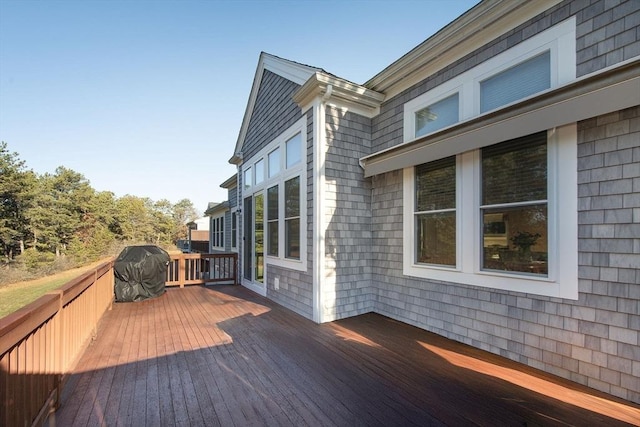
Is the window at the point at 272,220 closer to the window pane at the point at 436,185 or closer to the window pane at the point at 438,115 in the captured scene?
the window pane at the point at 436,185

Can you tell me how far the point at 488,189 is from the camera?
10.7 feet

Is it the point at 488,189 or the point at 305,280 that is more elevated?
the point at 488,189

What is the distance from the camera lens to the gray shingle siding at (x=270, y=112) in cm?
539

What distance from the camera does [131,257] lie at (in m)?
5.90

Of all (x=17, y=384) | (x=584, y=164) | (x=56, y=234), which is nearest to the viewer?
(x=17, y=384)

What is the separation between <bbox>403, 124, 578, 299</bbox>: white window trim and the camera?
2.57 m

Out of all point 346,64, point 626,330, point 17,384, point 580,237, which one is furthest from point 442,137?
point 346,64

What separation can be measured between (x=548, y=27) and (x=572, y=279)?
2461mm

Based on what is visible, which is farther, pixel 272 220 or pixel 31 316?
pixel 272 220

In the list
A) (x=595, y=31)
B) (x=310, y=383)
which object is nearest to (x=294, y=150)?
(x=310, y=383)

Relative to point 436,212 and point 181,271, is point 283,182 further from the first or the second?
point 181,271

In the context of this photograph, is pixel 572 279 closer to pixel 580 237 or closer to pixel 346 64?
pixel 580 237

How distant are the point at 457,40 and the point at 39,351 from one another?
5041mm

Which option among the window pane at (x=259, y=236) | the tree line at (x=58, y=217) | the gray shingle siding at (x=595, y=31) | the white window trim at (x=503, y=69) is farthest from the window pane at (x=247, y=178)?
the tree line at (x=58, y=217)
